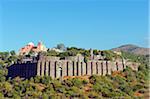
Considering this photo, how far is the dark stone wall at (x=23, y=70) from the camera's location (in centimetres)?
5420

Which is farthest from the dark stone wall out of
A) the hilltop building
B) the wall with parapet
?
the hilltop building

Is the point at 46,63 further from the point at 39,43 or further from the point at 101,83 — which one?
the point at 39,43

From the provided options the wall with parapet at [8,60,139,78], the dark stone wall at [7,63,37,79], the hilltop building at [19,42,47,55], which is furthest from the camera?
the hilltop building at [19,42,47,55]

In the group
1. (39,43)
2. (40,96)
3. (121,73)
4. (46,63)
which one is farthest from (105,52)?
(39,43)

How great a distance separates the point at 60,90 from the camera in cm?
4891

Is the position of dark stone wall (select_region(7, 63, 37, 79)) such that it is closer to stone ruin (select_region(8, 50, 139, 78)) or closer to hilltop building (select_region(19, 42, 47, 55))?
stone ruin (select_region(8, 50, 139, 78))

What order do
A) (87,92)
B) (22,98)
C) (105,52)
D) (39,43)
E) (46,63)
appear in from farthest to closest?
(39,43) < (105,52) < (46,63) < (87,92) < (22,98)

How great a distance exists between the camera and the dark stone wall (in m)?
54.2

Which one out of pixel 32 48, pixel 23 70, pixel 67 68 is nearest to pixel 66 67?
pixel 67 68

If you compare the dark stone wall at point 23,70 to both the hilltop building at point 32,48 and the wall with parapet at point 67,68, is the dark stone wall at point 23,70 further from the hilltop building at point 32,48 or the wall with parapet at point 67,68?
the hilltop building at point 32,48

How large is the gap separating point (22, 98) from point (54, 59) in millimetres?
Answer: 11900

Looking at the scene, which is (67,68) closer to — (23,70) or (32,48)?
(23,70)

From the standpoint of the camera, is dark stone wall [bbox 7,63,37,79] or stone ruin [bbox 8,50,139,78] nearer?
stone ruin [bbox 8,50,139,78]

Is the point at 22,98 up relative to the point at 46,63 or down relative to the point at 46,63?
down
